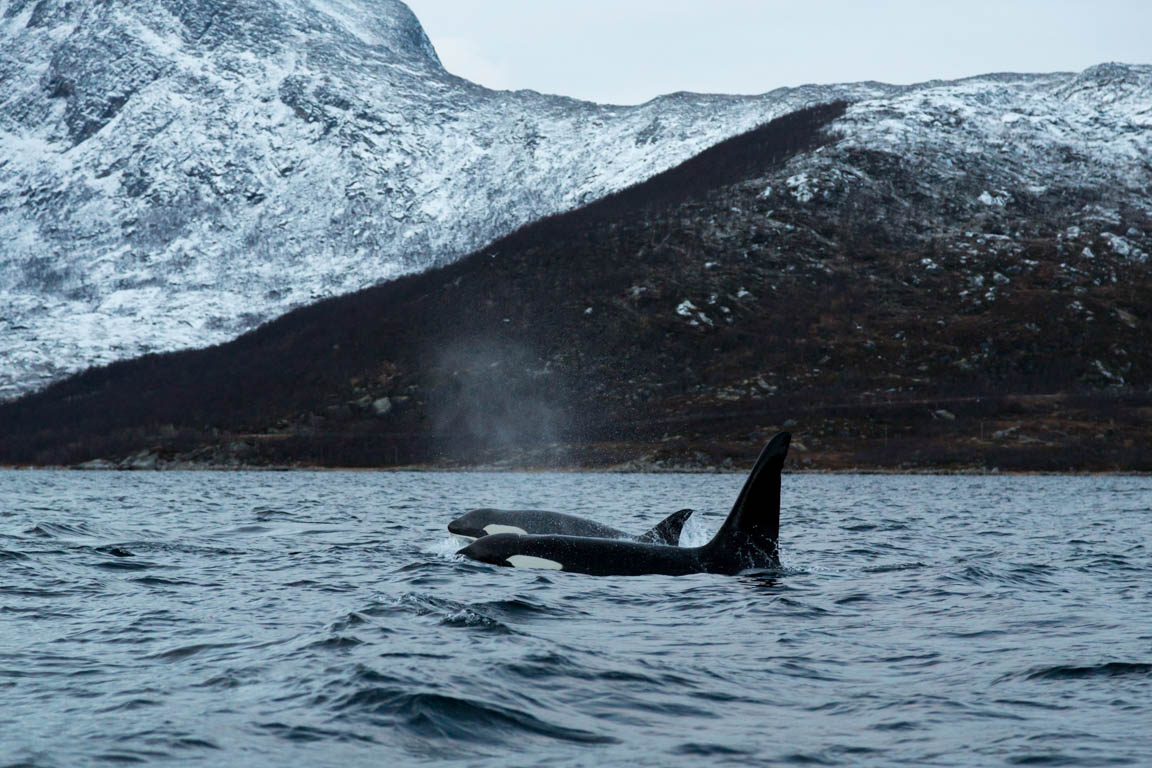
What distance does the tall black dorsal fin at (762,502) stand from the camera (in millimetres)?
18812

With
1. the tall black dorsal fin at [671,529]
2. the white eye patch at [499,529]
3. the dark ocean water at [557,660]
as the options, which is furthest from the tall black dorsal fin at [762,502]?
the white eye patch at [499,529]

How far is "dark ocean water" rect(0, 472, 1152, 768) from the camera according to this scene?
9594 mm

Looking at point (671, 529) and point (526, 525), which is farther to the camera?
point (526, 525)

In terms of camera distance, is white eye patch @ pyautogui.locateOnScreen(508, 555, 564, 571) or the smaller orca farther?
the smaller orca

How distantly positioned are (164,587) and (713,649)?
9.80 metres

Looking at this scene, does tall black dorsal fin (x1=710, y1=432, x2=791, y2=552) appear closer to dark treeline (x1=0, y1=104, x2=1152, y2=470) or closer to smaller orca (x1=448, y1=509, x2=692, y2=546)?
smaller orca (x1=448, y1=509, x2=692, y2=546)

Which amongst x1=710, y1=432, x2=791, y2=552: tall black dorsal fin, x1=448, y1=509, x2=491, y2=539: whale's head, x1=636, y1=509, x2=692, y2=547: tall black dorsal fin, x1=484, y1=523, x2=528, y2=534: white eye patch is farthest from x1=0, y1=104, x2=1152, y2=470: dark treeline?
x1=710, y1=432, x2=791, y2=552: tall black dorsal fin

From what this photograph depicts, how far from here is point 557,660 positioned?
13.0 metres

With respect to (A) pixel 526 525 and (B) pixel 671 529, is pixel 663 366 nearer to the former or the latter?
(A) pixel 526 525

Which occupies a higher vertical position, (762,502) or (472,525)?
Result: (762,502)

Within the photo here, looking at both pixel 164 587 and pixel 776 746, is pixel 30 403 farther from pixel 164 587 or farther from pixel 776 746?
pixel 776 746

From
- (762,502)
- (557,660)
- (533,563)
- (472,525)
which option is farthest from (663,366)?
(557,660)

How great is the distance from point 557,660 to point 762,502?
7.31 meters

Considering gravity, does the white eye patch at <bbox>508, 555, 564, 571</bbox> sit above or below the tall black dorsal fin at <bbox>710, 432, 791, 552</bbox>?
below
